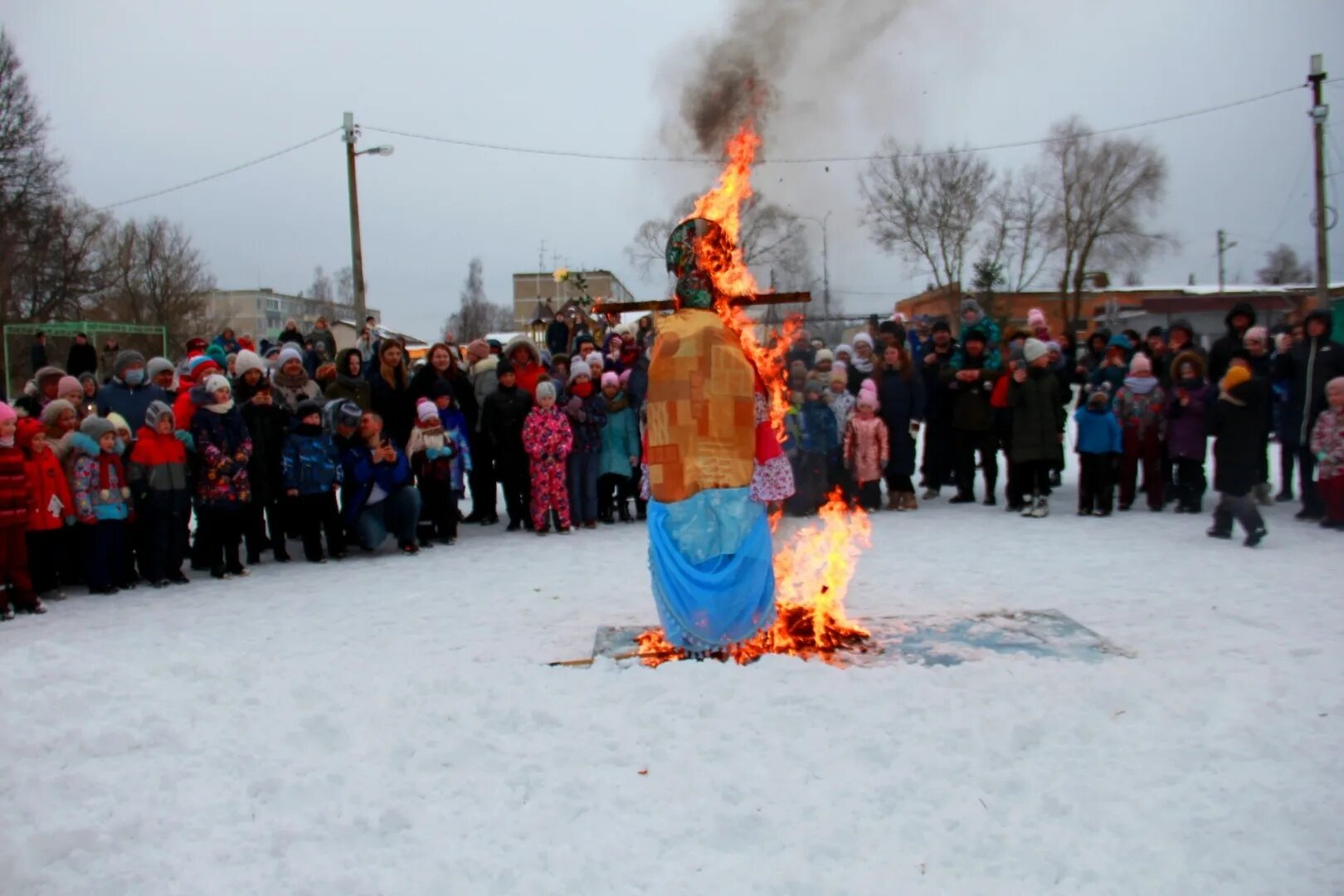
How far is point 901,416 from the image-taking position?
483 inches

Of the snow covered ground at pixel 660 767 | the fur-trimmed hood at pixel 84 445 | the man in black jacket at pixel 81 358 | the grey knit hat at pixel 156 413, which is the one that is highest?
the man in black jacket at pixel 81 358

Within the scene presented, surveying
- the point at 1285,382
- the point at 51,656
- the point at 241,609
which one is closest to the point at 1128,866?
the point at 51,656

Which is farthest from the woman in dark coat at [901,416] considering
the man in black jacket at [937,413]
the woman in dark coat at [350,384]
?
the woman in dark coat at [350,384]

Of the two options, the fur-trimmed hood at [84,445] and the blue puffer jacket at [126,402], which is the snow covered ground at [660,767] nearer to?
the fur-trimmed hood at [84,445]

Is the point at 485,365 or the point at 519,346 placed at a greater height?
the point at 519,346

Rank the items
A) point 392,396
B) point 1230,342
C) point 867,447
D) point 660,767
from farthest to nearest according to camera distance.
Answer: point 867,447 → point 1230,342 → point 392,396 → point 660,767

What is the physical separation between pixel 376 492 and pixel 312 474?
2.25 feet

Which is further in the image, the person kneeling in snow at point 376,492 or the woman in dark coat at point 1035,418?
the woman in dark coat at point 1035,418

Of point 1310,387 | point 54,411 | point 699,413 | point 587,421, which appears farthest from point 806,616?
point 1310,387

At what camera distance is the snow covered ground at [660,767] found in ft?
12.8

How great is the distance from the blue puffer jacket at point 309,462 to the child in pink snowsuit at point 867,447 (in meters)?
5.76

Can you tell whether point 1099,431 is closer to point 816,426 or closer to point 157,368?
point 816,426

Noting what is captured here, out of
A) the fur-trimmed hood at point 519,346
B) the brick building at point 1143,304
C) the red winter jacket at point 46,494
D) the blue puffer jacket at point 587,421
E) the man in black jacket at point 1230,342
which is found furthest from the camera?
the brick building at point 1143,304

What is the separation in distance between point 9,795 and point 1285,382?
1189 centimetres
